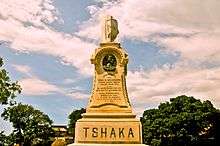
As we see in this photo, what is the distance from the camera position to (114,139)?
19.8 meters

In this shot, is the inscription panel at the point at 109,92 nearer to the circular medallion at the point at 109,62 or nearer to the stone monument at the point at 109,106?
the stone monument at the point at 109,106

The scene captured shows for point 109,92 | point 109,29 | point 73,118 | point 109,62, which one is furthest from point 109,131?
point 73,118

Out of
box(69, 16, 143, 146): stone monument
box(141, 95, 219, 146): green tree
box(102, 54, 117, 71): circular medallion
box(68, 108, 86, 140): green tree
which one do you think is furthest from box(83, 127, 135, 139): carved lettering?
box(68, 108, 86, 140): green tree

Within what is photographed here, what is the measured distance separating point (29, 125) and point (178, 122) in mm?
21443

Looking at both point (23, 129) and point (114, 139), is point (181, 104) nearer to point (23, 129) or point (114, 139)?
point (23, 129)

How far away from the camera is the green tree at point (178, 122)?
206ft

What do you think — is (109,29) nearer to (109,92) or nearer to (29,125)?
(109,92)

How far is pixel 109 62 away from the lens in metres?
21.1

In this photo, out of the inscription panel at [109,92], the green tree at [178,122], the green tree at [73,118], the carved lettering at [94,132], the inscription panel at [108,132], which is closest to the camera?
the inscription panel at [108,132]

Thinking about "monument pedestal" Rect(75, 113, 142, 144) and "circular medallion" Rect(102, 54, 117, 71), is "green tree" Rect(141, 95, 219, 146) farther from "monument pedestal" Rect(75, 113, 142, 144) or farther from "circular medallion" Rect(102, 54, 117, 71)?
"monument pedestal" Rect(75, 113, 142, 144)

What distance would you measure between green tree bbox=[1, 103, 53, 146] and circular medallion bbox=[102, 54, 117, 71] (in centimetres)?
4464

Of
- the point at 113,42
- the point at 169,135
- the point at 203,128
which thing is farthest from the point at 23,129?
the point at 113,42

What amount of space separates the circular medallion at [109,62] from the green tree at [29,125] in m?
44.6

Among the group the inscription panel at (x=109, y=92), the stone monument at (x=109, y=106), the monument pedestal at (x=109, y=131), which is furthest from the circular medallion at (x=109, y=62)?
the monument pedestal at (x=109, y=131)
